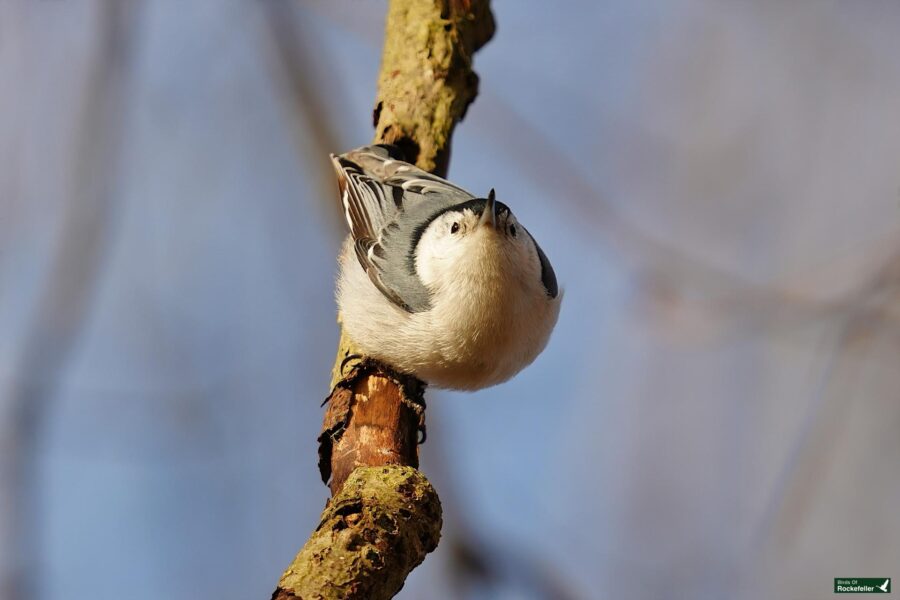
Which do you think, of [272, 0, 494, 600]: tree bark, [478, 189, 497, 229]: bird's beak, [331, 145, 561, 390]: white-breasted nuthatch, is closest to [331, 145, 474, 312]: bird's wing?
[331, 145, 561, 390]: white-breasted nuthatch

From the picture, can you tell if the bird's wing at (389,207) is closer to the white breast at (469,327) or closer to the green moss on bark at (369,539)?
the white breast at (469,327)

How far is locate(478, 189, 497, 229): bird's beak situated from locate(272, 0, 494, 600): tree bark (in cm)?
51

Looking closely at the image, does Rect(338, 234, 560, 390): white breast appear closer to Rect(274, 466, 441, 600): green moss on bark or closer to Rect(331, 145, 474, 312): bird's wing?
Rect(331, 145, 474, 312): bird's wing

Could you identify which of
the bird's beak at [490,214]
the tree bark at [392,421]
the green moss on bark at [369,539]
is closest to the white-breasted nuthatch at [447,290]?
the bird's beak at [490,214]

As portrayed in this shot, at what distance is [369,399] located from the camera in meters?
2.28

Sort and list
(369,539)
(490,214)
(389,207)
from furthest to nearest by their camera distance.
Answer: (389,207), (490,214), (369,539)

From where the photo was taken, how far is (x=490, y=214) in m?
2.20

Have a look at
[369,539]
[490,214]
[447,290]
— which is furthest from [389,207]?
[369,539]

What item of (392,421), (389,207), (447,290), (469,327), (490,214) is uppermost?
(389,207)

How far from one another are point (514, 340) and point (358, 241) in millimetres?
663

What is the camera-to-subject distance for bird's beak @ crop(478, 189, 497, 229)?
7.15ft

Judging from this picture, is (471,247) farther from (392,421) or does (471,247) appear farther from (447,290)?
(392,421)

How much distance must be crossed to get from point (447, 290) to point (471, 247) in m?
0.15

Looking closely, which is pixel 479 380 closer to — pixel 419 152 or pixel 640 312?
pixel 419 152
